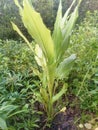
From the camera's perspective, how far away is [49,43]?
7.16 feet

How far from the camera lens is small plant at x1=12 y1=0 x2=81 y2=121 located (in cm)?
209

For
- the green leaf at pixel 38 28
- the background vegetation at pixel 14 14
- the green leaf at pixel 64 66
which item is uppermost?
the green leaf at pixel 38 28

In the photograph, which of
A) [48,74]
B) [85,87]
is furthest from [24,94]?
[85,87]

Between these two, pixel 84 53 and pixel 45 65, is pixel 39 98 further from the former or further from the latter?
pixel 84 53

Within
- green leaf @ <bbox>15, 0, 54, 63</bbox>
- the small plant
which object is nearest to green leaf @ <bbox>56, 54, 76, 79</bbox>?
the small plant

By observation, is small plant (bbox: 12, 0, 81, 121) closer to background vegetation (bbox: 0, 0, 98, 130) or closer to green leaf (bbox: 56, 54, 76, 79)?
green leaf (bbox: 56, 54, 76, 79)

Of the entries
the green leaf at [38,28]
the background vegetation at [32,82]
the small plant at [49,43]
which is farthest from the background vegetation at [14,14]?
the green leaf at [38,28]

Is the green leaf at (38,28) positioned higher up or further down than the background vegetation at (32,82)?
higher up

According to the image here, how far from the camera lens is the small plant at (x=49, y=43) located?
2.09m

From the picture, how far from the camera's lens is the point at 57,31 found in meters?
2.31

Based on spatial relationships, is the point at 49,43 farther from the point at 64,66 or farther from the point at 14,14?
the point at 14,14

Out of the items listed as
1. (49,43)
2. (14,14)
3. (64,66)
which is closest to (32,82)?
(64,66)

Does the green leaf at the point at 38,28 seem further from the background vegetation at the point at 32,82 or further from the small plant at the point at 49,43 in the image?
the background vegetation at the point at 32,82

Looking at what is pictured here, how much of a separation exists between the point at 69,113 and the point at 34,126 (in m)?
0.44
